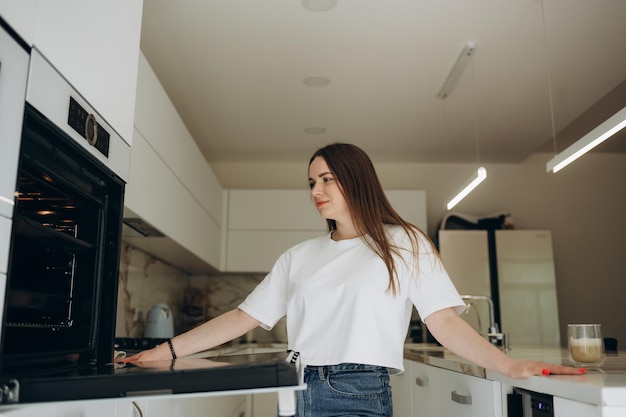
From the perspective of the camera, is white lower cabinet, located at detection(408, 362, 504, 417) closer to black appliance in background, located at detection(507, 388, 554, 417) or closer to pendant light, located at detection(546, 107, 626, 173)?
black appliance in background, located at detection(507, 388, 554, 417)

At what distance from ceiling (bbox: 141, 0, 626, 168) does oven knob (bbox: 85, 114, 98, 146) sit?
Answer: 56.8 inches

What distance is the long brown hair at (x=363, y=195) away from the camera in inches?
67.9

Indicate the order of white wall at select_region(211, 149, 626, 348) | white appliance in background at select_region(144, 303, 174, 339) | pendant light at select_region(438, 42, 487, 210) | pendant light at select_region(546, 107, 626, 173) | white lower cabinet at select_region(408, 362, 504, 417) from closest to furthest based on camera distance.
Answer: white lower cabinet at select_region(408, 362, 504, 417), pendant light at select_region(546, 107, 626, 173), pendant light at select_region(438, 42, 487, 210), white appliance in background at select_region(144, 303, 174, 339), white wall at select_region(211, 149, 626, 348)

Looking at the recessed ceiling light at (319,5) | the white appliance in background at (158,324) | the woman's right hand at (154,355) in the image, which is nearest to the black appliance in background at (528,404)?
the woman's right hand at (154,355)

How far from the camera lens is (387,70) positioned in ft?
11.1

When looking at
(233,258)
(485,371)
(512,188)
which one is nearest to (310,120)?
(233,258)

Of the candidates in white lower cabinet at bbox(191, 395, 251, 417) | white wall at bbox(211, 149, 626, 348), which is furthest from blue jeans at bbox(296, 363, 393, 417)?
white wall at bbox(211, 149, 626, 348)

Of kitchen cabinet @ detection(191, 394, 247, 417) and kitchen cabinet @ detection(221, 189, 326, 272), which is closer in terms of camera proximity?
kitchen cabinet @ detection(191, 394, 247, 417)

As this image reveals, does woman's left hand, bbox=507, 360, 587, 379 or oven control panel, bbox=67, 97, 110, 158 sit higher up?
oven control panel, bbox=67, 97, 110, 158

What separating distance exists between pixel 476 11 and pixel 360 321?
1761 millimetres

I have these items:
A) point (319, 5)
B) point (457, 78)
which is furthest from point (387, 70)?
point (319, 5)

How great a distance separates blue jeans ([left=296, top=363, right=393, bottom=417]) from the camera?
5.06ft

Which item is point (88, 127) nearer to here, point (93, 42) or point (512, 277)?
point (93, 42)

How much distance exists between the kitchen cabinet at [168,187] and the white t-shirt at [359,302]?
3.18 feet
